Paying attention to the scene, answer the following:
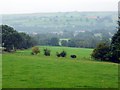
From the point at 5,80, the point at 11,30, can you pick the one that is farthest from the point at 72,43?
the point at 5,80

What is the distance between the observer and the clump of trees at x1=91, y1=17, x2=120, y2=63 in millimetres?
47094

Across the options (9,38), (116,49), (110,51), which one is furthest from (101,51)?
(9,38)

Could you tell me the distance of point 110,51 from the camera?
49344 mm

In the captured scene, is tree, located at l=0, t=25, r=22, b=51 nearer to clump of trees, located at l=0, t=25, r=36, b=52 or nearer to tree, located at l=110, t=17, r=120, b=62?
clump of trees, located at l=0, t=25, r=36, b=52

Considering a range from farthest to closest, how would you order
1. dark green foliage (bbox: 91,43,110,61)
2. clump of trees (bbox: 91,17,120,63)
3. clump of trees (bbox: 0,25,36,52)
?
clump of trees (bbox: 0,25,36,52)
dark green foliage (bbox: 91,43,110,61)
clump of trees (bbox: 91,17,120,63)

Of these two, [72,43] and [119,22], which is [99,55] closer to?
[119,22]

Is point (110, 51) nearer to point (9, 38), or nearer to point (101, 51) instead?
point (101, 51)

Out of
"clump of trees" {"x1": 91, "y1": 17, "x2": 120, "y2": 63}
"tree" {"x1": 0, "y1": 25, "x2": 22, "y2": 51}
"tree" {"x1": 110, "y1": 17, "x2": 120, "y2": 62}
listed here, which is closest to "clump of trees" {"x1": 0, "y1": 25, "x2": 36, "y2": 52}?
"tree" {"x1": 0, "y1": 25, "x2": 22, "y2": 51}

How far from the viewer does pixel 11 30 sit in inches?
2798

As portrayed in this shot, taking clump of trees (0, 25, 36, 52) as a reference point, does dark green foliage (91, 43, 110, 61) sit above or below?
below

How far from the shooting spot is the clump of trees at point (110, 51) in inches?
1854

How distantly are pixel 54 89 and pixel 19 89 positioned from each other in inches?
86.8

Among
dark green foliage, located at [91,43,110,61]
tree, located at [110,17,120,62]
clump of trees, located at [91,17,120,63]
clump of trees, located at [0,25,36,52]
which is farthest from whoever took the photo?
clump of trees, located at [0,25,36,52]

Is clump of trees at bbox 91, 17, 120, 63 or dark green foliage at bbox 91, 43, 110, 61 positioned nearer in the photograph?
clump of trees at bbox 91, 17, 120, 63
